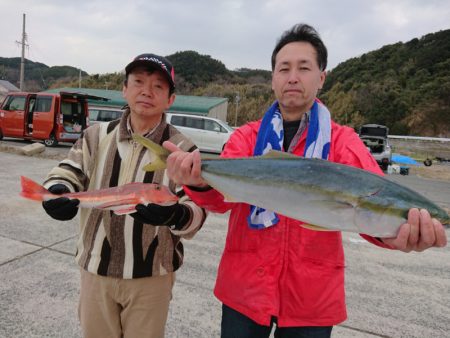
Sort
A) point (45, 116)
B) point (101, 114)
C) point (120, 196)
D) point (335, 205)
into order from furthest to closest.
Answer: point (101, 114) < point (45, 116) < point (120, 196) < point (335, 205)

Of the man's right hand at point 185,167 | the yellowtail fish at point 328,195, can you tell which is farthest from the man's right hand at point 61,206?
the yellowtail fish at point 328,195

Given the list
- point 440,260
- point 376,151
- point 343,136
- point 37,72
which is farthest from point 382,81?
point 37,72

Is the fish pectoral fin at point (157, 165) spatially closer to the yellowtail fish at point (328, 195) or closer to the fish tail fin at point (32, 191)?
the yellowtail fish at point (328, 195)

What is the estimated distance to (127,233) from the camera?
205 cm

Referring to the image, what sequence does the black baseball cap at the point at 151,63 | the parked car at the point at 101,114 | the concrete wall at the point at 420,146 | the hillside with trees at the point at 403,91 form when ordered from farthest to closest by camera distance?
the hillside with trees at the point at 403,91, the concrete wall at the point at 420,146, the parked car at the point at 101,114, the black baseball cap at the point at 151,63

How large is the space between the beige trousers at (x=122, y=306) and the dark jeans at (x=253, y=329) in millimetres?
455

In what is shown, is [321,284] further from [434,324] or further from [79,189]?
[434,324]

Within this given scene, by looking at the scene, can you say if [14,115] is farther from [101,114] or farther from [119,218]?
[119,218]

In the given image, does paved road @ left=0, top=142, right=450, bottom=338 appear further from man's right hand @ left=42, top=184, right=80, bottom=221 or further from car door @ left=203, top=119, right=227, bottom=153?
car door @ left=203, top=119, right=227, bottom=153

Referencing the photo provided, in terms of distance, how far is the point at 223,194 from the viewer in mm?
1646

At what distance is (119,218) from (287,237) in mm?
1018

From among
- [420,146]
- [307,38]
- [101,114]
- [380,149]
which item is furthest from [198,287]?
[420,146]

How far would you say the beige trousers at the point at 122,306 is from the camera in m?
2.01

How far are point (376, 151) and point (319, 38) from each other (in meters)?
18.7
